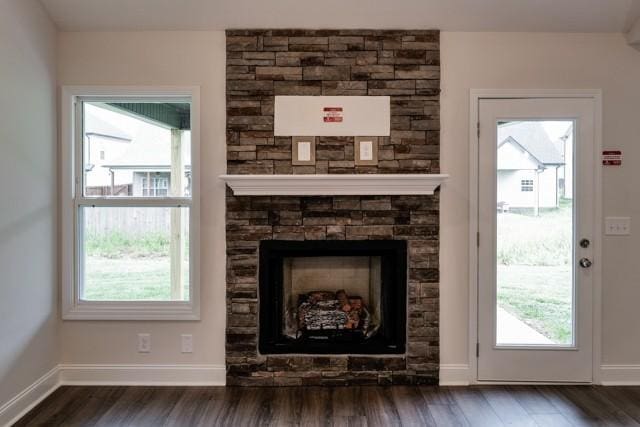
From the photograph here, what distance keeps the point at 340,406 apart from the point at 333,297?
0.80 metres

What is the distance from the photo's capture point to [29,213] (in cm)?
281

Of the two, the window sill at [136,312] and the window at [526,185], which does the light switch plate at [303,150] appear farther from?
the window at [526,185]

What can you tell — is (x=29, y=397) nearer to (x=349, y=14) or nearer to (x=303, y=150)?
(x=303, y=150)

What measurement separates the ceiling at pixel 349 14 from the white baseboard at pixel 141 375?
240 centimetres

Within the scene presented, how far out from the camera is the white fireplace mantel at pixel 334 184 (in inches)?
115

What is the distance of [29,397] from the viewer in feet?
9.16

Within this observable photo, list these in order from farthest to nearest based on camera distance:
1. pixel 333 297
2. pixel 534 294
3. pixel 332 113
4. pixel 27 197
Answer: pixel 333 297, pixel 534 294, pixel 332 113, pixel 27 197

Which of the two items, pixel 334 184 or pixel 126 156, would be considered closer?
pixel 334 184

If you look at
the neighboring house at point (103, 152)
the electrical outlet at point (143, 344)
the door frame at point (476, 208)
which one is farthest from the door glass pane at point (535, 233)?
the neighboring house at point (103, 152)

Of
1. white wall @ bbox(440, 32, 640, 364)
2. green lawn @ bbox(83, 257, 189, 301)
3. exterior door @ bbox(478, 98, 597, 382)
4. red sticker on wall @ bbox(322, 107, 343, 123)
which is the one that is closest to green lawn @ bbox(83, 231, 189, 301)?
green lawn @ bbox(83, 257, 189, 301)

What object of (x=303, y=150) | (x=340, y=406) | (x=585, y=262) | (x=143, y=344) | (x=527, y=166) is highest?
(x=303, y=150)

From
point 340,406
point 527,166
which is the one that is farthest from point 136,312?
point 527,166

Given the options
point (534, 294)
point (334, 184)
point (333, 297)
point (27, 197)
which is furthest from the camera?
point (333, 297)

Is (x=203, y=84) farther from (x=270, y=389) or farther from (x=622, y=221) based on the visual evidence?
(x=622, y=221)
